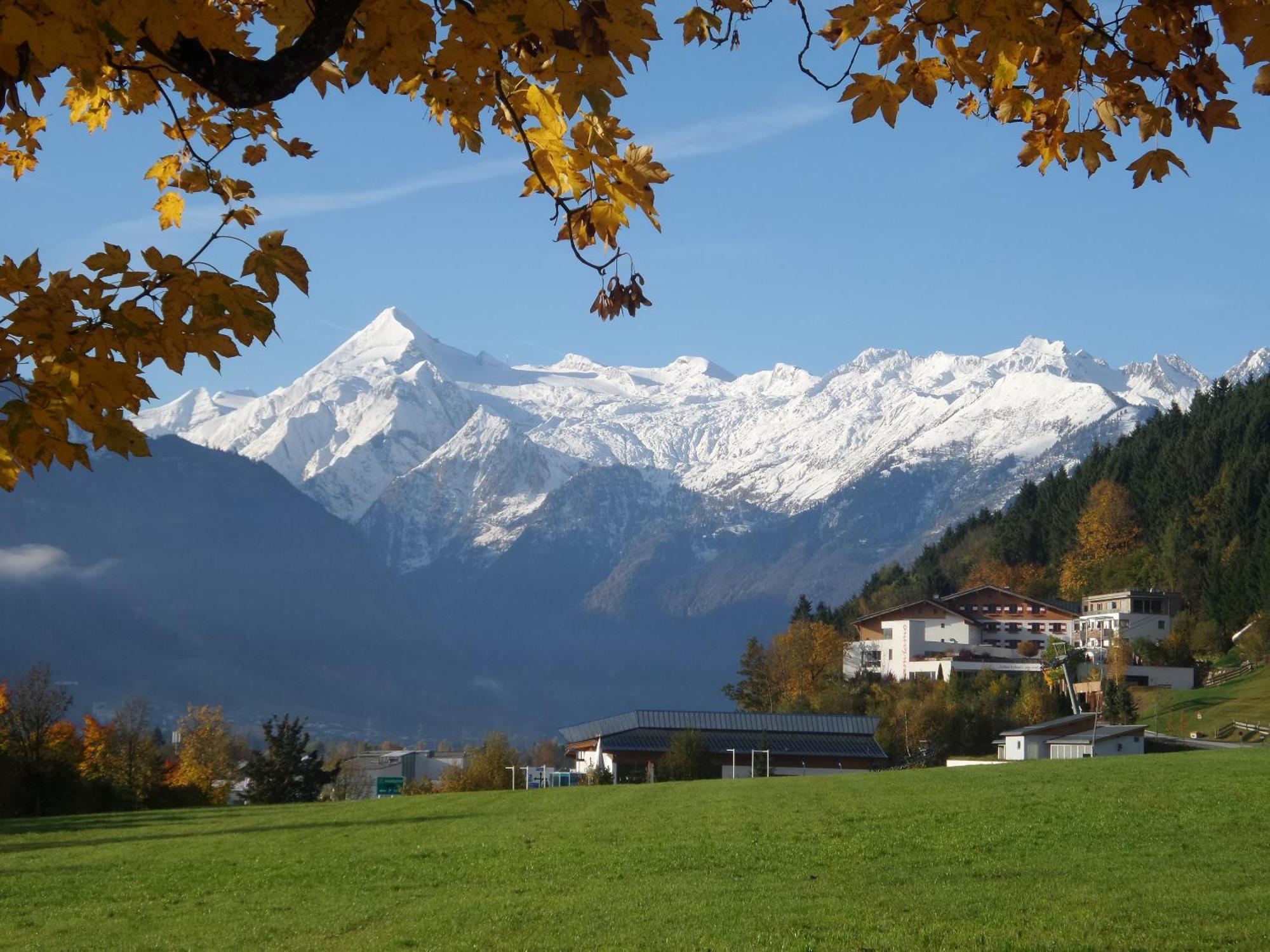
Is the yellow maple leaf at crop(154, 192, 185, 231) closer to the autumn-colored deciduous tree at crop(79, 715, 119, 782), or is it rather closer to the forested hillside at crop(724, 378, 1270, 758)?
the autumn-colored deciduous tree at crop(79, 715, 119, 782)

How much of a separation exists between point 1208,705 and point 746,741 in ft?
79.3

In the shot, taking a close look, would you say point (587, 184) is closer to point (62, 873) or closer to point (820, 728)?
point (62, 873)

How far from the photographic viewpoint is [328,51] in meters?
4.45

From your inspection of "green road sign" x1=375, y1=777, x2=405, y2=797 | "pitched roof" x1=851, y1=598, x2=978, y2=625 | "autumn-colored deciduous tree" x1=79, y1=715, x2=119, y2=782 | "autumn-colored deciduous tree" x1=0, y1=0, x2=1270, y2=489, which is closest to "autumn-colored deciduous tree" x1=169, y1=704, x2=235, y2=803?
"autumn-colored deciduous tree" x1=79, y1=715, x2=119, y2=782

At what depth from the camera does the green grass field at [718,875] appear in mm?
12633

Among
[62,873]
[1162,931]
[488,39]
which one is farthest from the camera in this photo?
[62,873]

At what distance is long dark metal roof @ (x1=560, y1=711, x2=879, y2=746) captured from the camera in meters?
80.8

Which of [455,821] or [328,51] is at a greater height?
[328,51]

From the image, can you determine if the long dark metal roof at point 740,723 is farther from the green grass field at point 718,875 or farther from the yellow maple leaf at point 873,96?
the yellow maple leaf at point 873,96

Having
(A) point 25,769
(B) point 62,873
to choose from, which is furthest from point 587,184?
(A) point 25,769

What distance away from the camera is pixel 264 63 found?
173 inches

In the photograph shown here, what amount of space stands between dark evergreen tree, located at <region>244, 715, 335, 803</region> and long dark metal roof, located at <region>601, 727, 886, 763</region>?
20306mm

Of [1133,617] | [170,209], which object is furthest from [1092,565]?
[170,209]

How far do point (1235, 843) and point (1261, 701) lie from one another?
191ft
